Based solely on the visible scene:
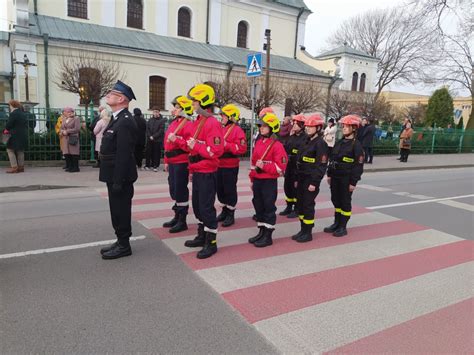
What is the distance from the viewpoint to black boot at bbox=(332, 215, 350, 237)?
6.01 m

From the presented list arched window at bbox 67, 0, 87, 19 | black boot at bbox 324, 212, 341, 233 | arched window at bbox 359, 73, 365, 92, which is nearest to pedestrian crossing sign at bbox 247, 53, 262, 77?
black boot at bbox 324, 212, 341, 233

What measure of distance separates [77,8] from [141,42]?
4.60 m

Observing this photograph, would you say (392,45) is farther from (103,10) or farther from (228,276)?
(228,276)

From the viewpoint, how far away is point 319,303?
3695 mm

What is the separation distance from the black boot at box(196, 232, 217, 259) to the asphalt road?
1.10ft

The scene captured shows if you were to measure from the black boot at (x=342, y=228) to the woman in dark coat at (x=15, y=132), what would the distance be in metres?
8.99

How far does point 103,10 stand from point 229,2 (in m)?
10.2

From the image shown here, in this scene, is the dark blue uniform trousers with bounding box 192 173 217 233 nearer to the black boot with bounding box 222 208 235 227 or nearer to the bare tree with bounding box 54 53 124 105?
the black boot with bounding box 222 208 235 227

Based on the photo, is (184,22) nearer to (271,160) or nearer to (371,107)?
(371,107)

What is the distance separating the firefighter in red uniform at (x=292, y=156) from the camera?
638 cm

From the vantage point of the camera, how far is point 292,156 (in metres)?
6.84

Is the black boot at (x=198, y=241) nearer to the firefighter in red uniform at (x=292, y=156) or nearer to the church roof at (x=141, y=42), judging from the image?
the firefighter in red uniform at (x=292, y=156)

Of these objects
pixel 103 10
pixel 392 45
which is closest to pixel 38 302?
pixel 103 10

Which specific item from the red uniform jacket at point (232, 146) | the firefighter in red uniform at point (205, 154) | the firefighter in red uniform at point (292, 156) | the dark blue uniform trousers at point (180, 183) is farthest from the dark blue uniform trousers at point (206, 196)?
the firefighter in red uniform at point (292, 156)
